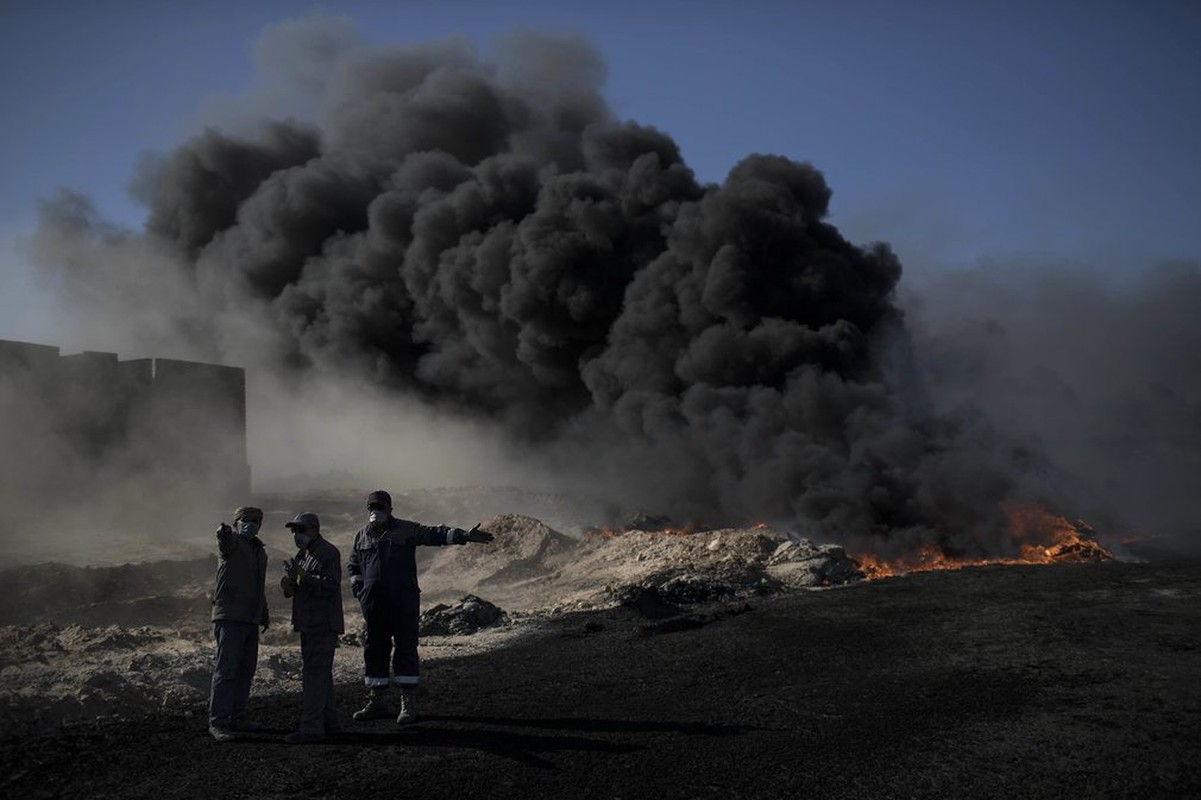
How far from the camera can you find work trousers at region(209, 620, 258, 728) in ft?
20.7

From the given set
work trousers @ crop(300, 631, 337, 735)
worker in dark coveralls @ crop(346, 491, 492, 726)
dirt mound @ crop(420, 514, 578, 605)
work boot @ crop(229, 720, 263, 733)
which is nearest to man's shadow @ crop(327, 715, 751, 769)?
work trousers @ crop(300, 631, 337, 735)

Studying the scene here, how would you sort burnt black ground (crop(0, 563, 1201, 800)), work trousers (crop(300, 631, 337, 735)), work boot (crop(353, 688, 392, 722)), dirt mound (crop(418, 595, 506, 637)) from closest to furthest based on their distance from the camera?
1. burnt black ground (crop(0, 563, 1201, 800))
2. work trousers (crop(300, 631, 337, 735))
3. work boot (crop(353, 688, 392, 722))
4. dirt mound (crop(418, 595, 506, 637))

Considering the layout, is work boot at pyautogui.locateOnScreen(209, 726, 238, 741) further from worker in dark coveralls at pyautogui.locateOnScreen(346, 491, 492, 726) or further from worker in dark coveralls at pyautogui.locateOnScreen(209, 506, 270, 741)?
worker in dark coveralls at pyautogui.locateOnScreen(346, 491, 492, 726)

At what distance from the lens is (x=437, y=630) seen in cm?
1153

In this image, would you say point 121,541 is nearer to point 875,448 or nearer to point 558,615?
point 558,615

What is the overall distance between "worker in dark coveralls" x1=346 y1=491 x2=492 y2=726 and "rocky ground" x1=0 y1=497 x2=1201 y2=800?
36cm

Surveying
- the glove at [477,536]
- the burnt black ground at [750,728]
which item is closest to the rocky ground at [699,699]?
the burnt black ground at [750,728]

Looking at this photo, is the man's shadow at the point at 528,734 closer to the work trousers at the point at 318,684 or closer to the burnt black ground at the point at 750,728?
the burnt black ground at the point at 750,728

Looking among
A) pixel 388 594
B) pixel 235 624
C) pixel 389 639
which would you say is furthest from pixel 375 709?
pixel 235 624

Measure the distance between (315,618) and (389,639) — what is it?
2.12 feet

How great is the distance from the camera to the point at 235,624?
6.42 m

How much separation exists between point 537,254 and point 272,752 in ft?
84.1

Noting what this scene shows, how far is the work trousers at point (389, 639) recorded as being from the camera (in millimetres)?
6602

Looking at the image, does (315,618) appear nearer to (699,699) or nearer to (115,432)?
(699,699)
